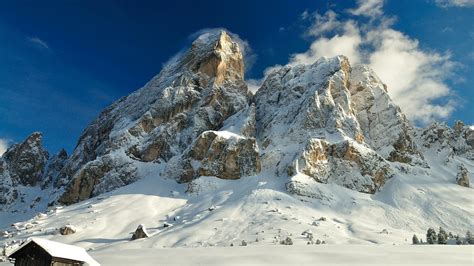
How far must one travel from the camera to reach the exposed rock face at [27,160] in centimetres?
15962

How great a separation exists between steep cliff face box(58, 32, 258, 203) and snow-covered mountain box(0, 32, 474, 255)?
376 mm

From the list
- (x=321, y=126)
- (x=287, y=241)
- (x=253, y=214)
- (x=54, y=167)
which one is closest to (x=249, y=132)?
(x=321, y=126)

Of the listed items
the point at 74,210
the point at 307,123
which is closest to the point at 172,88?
the point at 307,123

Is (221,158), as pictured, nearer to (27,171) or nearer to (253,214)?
(253,214)

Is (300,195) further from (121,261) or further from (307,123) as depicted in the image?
(121,261)

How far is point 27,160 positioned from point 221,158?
88765 mm

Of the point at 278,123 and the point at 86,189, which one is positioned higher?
the point at 278,123

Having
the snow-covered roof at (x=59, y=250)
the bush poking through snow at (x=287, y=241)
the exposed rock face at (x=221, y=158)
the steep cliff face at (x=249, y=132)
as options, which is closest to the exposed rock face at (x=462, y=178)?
the steep cliff face at (x=249, y=132)

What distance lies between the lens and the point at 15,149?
168500 mm

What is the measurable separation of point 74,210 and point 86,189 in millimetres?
20882

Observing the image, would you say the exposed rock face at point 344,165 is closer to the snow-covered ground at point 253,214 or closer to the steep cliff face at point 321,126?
the steep cliff face at point 321,126

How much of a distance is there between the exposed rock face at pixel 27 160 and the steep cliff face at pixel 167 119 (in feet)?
60.7

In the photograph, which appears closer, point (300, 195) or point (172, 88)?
point (300, 195)

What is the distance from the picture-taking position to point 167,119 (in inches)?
5094
